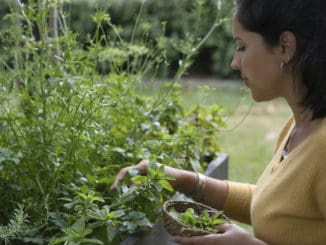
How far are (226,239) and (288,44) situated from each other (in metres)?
0.49

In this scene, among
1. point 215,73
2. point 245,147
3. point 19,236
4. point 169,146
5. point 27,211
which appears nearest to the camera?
point 19,236

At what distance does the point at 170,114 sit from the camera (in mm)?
2576

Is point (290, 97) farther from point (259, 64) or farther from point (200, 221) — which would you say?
point (200, 221)

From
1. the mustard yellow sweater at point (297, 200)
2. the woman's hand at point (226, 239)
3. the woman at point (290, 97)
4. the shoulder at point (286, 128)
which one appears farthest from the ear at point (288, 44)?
the woman's hand at point (226, 239)

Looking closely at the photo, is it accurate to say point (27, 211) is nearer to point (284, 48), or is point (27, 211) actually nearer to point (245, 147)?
point (284, 48)

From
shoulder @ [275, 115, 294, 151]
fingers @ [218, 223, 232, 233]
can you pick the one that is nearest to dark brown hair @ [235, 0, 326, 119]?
shoulder @ [275, 115, 294, 151]

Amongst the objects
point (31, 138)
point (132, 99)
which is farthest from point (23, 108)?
point (132, 99)

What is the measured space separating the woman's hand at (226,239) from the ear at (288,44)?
1.41 feet

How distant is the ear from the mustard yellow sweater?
18cm

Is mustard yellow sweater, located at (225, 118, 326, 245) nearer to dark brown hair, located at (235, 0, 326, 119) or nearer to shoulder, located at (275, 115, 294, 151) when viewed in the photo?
dark brown hair, located at (235, 0, 326, 119)

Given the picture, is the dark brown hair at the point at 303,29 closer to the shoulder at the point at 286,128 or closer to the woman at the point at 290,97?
the woman at the point at 290,97

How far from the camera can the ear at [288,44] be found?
162 cm

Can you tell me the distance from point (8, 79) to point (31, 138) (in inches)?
12.6

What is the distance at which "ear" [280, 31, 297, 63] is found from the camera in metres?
1.62
